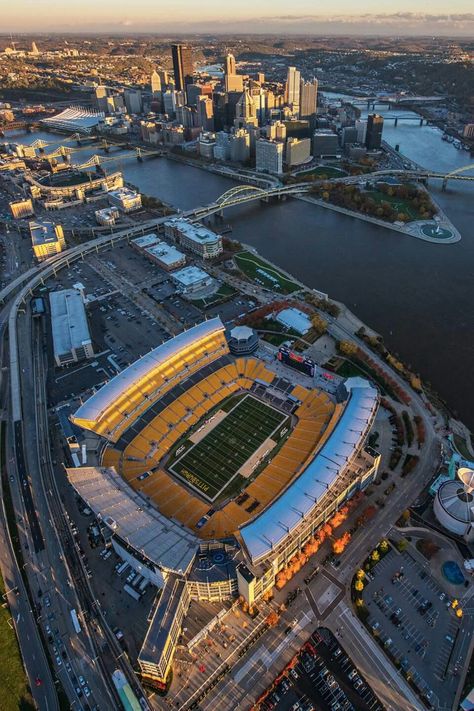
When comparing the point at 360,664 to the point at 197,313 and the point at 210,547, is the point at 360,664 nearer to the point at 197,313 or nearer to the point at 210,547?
the point at 210,547

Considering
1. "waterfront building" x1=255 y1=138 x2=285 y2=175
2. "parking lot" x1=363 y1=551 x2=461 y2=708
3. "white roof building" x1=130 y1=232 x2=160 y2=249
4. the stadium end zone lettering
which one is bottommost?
"parking lot" x1=363 y1=551 x2=461 y2=708

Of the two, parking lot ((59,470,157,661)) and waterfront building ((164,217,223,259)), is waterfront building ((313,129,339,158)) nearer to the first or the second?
waterfront building ((164,217,223,259))

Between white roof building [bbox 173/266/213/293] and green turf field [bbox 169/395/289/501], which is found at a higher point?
white roof building [bbox 173/266/213/293]

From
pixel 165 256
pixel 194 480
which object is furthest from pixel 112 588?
pixel 165 256

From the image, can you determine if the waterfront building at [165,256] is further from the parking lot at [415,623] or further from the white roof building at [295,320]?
the parking lot at [415,623]

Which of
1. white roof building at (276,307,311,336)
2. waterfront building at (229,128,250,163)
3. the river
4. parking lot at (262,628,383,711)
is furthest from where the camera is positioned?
waterfront building at (229,128,250,163)

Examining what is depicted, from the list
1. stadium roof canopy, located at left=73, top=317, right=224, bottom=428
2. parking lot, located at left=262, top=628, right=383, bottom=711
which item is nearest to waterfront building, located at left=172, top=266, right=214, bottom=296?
stadium roof canopy, located at left=73, top=317, right=224, bottom=428

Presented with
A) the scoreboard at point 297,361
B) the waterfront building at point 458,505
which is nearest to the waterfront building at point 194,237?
the scoreboard at point 297,361
